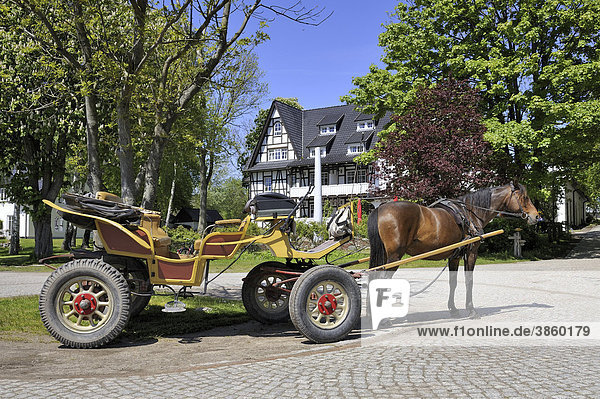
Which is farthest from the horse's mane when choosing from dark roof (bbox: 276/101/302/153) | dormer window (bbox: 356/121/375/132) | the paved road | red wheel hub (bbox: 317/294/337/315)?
dark roof (bbox: 276/101/302/153)

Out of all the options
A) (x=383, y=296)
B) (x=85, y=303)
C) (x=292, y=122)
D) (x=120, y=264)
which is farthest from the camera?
(x=292, y=122)

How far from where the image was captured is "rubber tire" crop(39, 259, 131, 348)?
5.88m

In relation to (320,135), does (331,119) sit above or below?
above

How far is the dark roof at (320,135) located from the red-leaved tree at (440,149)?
26023 mm

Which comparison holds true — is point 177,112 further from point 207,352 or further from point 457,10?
point 457,10

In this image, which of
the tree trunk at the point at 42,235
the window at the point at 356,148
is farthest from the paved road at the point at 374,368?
the window at the point at 356,148

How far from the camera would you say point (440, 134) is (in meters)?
19.8

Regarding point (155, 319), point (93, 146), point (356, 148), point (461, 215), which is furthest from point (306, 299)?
point (356, 148)

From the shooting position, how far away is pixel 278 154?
5156cm

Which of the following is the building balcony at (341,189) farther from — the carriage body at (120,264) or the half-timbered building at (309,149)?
the carriage body at (120,264)

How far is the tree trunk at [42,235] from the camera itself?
72.7 feet

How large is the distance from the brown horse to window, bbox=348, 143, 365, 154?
39.2 m

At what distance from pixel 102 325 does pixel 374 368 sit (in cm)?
321

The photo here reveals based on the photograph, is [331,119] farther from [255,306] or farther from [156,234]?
[156,234]
